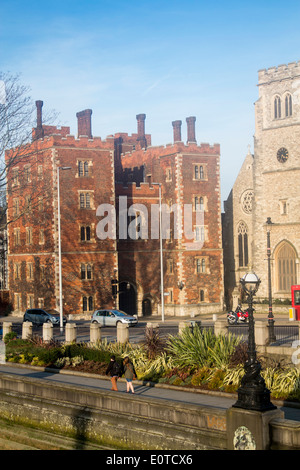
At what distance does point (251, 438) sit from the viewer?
1464 cm

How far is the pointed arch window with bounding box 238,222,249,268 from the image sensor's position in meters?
63.1

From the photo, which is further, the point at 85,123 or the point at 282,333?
the point at 85,123

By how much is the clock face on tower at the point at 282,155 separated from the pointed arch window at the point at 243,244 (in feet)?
28.4

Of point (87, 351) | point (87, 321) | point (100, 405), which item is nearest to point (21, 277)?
point (87, 321)

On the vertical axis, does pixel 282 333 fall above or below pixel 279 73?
below

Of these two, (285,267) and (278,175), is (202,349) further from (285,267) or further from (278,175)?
(278,175)

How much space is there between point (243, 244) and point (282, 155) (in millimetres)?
10185

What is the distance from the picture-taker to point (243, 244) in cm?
6322

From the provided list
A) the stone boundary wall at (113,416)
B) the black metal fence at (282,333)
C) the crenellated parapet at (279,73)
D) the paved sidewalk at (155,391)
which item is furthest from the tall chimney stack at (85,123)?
the stone boundary wall at (113,416)

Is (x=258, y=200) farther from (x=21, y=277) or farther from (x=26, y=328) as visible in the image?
(x=26, y=328)

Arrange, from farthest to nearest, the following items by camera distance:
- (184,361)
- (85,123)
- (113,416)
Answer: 1. (85,123)
2. (184,361)
3. (113,416)

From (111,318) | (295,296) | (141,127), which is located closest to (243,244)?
(295,296)

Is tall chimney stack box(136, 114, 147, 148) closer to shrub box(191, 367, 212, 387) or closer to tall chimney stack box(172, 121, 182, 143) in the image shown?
tall chimney stack box(172, 121, 182, 143)
